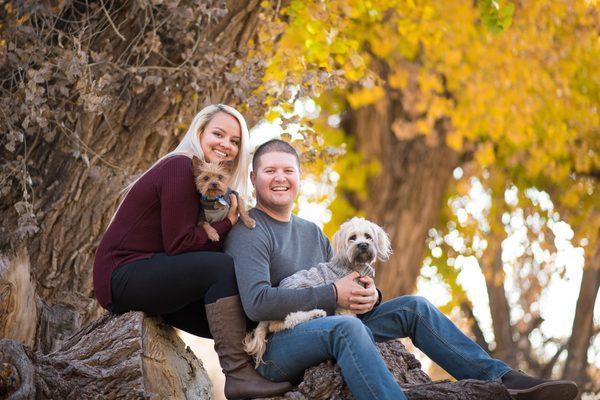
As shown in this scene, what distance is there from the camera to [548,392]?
14.4 ft

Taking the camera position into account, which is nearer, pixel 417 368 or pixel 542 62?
pixel 417 368

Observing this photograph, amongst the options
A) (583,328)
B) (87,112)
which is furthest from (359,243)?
(583,328)

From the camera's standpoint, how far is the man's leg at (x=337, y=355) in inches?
164

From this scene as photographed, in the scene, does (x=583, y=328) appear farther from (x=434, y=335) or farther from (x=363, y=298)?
(x=363, y=298)

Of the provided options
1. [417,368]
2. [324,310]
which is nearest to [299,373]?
[324,310]

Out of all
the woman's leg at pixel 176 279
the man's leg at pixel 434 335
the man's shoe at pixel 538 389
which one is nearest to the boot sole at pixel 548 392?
the man's shoe at pixel 538 389

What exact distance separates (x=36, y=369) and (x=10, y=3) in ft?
9.22

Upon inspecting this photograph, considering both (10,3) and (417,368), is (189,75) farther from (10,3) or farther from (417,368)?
(417,368)

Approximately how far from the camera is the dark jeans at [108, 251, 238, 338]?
4465 millimetres

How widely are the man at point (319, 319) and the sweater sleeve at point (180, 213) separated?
0.52 ft

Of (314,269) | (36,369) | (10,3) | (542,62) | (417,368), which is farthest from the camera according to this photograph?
(542,62)

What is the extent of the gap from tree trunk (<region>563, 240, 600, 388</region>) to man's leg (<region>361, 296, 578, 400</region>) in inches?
420

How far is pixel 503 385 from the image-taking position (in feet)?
14.8

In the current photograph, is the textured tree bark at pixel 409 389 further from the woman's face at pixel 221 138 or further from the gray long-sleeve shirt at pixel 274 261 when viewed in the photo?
the woman's face at pixel 221 138
